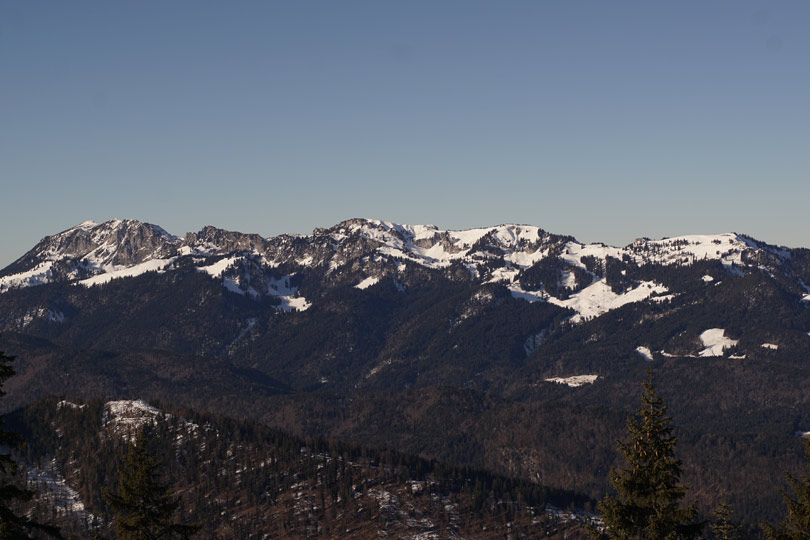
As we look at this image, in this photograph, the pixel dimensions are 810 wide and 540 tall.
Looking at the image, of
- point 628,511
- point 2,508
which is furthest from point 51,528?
point 628,511

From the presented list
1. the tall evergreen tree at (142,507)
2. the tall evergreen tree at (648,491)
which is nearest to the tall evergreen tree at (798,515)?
the tall evergreen tree at (648,491)

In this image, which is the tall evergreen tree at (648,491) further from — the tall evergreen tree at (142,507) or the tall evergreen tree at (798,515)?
the tall evergreen tree at (142,507)

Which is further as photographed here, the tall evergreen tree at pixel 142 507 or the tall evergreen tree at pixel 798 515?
the tall evergreen tree at pixel 142 507

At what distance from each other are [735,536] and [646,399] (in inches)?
731

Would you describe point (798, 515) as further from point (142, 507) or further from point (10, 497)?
point (10, 497)

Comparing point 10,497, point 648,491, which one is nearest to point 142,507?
point 10,497

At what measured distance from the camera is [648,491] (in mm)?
58250

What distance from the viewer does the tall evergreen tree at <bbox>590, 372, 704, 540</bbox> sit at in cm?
5719

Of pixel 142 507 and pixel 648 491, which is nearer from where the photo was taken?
pixel 648 491

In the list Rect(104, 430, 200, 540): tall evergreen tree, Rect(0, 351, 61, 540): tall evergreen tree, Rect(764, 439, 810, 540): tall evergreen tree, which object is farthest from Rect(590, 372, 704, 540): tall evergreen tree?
Rect(0, 351, 61, 540): tall evergreen tree

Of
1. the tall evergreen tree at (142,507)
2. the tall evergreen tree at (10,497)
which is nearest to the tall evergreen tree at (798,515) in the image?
the tall evergreen tree at (142,507)

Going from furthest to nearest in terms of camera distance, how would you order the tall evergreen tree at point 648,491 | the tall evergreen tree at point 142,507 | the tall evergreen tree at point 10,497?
the tall evergreen tree at point 142,507 < the tall evergreen tree at point 648,491 < the tall evergreen tree at point 10,497

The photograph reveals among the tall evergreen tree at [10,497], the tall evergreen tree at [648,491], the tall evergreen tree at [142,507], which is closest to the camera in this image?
the tall evergreen tree at [10,497]

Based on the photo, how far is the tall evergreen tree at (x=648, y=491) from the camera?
57.2 m
